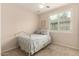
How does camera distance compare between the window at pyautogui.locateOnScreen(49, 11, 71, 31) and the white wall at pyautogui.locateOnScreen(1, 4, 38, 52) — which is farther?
the window at pyautogui.locateOnScreen(49, 11, 71, 31)

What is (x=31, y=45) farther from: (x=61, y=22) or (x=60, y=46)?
(x=61, y=22)

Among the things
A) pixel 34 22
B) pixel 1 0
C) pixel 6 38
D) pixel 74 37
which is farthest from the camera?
pixel 74 37

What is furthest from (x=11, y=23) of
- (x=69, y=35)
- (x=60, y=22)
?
(x=69, y=35)

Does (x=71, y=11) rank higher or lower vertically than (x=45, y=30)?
higher

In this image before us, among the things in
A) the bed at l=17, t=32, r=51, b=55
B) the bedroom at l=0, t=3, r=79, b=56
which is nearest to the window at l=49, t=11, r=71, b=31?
the bedroom at l=0, t=3, r=79, b=56

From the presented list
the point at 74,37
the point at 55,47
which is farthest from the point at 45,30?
the point at 74,37

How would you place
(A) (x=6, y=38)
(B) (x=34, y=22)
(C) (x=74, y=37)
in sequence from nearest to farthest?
(A) (x=6, y=38) → (B) (x=34, y=22) → (C) (x=74, y=37)

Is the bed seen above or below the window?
below

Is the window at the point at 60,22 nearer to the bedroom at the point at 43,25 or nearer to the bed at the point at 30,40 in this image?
the bedroom at the point at 43,25

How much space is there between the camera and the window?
49.1 inches

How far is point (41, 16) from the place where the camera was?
49.0 inches

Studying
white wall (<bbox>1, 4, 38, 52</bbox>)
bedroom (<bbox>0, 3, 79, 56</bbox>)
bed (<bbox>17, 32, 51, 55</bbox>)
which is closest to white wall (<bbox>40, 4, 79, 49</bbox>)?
bedroom (<bbox>0, 3, 79, 56</bbox>)

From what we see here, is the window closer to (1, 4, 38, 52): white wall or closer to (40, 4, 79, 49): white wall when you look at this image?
(40, 4, 79, 49): white wall

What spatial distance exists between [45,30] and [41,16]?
0.95ft
